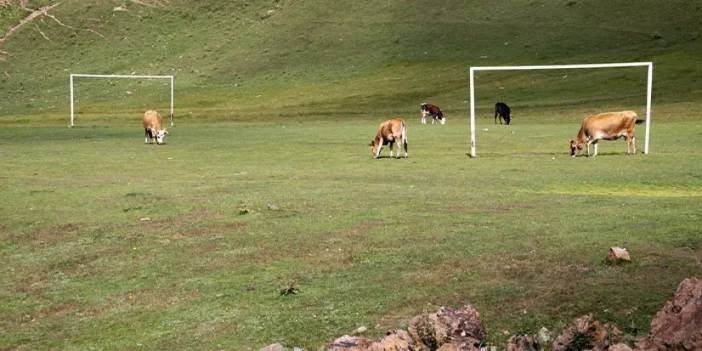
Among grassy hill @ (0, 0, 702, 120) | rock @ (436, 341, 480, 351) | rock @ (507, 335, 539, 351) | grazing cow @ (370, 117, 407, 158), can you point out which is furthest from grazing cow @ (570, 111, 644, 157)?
grassy hill @ (0, 0, 702, 120)

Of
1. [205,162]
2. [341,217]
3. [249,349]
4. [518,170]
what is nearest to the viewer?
[249,349]

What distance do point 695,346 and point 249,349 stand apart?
4.79m

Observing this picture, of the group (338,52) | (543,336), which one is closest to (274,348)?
(543,336)

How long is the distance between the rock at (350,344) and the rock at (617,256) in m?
4.87

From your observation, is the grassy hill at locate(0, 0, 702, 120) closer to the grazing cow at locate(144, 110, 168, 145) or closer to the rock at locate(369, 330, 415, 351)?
the grazing cow at locate(144, 110, 168, 145)

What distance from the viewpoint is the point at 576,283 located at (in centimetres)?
1198

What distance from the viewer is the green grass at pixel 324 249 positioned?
1131cm

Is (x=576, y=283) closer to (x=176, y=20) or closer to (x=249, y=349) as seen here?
(x=249, y=349)

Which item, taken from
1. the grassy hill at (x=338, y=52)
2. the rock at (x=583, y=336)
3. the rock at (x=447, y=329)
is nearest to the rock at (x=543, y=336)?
the rock at (x=583, y=336)

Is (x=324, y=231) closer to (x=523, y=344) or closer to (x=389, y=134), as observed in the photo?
(x=523, y=344)

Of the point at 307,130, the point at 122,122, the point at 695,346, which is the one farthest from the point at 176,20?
the point at 695,346

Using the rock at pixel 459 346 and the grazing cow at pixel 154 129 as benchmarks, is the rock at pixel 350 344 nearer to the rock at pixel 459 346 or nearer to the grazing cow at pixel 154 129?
the rock at pixel 459 346

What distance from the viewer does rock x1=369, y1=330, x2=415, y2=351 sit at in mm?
8898

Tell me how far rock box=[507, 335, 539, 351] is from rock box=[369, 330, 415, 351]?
0.97m
